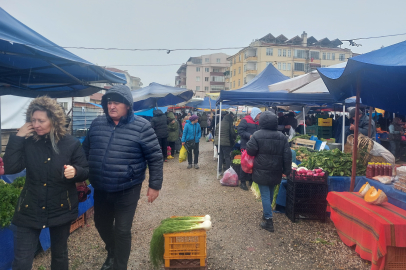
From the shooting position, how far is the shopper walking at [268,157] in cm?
411

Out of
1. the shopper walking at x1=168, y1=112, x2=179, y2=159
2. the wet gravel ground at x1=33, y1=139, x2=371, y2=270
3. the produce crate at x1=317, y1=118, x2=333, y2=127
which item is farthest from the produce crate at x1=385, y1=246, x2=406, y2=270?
the shopper walking at x1=168, y1=112, x2=179, y2=159

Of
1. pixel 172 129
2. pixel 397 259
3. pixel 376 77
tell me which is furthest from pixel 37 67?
pixel 172 129

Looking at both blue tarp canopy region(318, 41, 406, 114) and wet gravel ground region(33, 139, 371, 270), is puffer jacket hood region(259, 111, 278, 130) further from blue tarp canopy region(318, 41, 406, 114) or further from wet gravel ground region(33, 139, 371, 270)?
wet gravel ground region(33, 139, 371, 270)

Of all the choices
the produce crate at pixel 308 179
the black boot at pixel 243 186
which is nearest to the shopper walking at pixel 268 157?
the produce crate at pixel 308 179

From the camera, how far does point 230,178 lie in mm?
6723

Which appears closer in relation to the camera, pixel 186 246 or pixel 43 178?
pixel 43 178

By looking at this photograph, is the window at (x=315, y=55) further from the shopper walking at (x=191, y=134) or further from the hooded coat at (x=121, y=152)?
the hooded coat at (x=121, y=152)

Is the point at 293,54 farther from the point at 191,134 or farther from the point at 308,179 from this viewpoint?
the point at 308,179

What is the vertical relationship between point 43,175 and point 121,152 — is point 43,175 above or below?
below

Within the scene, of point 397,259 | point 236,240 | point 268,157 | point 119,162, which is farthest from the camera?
point 268,157

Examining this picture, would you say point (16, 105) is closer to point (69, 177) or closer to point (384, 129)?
point (69, 177)

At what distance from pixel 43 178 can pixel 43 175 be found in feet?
0.09

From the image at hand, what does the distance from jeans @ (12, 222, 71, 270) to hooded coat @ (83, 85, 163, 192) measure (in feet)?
1.71

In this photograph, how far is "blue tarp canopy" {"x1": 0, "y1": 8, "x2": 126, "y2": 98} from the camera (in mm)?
2859
